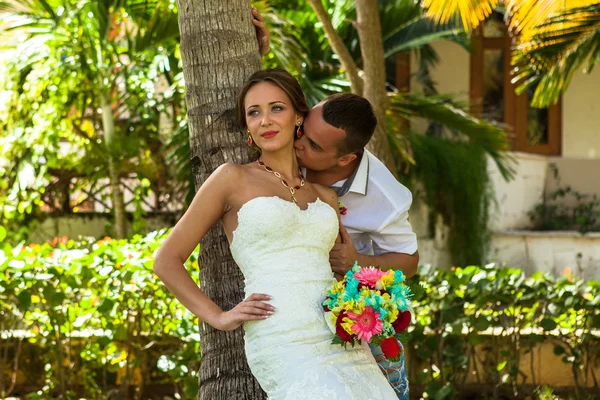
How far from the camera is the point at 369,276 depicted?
10.0 feet

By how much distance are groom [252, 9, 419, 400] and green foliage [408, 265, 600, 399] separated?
2073mm

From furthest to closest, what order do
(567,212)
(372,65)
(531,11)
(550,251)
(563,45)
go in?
(567,212)
(550,251)
(563,45)
(531,11)
(372,65)

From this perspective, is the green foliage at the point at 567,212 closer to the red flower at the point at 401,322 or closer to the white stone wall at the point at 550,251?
the white stone wall at the point at 550,251

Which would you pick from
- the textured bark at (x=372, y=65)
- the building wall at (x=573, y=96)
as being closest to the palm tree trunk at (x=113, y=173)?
the textured bark at (x=372, y=65)

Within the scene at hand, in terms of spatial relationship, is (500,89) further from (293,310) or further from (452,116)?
(293,310)

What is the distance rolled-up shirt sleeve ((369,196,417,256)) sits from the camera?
12.1 ft

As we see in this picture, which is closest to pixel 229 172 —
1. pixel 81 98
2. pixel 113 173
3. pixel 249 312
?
pixel 249 312

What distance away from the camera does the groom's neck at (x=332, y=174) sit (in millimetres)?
3604

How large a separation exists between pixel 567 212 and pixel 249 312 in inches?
393

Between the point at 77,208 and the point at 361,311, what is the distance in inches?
323

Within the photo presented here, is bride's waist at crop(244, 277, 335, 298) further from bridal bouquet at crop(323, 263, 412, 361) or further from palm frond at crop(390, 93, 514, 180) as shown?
palm frond at crop(390, 93, 514, 180)

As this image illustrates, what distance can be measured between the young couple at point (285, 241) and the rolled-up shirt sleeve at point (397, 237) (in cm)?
19

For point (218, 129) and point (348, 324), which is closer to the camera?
point (348, 324)

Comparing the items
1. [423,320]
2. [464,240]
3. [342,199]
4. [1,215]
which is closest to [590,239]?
[464,240]
